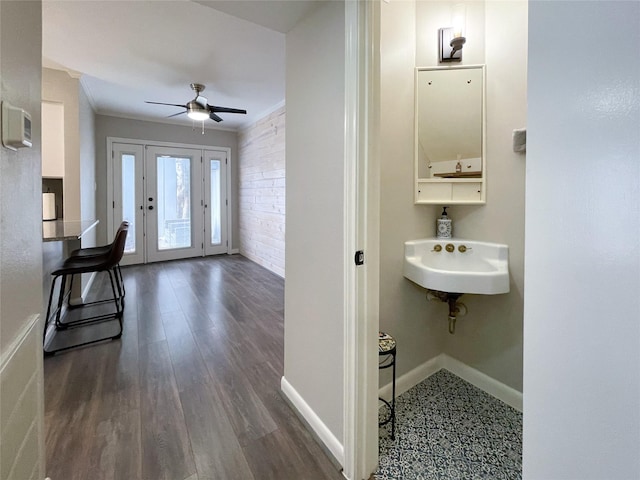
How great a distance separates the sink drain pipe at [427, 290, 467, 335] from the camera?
1.79 meters

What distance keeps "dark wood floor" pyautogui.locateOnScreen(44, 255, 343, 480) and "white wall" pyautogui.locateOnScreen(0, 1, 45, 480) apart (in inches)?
18.3

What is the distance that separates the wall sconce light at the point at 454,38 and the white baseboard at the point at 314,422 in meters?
2.09

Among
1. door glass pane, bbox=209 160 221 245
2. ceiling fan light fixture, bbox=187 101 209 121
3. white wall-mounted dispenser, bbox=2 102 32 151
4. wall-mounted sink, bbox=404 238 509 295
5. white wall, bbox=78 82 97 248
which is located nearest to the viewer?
white wall-mounted dispenser, bbox=2 102 32 151

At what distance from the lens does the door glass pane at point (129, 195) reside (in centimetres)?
496

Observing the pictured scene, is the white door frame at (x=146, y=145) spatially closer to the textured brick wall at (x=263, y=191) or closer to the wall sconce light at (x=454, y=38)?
the textured brick wall at (x=263, y=191)

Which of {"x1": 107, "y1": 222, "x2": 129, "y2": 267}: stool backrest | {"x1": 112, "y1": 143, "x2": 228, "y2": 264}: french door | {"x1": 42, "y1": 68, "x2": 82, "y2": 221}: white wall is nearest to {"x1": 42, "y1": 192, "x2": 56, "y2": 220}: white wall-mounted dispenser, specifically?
{"x1": 42, "y1": 68, "x2": 82, "y2": 221}: white wall

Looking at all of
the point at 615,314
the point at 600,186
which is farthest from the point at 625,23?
the point at 615,314

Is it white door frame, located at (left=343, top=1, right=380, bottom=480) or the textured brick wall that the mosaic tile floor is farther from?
the textured brick wall

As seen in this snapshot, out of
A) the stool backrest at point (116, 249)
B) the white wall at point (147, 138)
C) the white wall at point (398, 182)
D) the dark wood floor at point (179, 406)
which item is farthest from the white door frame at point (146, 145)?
the white wall at point (398, 182)

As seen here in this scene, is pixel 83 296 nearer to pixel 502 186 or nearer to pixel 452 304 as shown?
pixel 452 304

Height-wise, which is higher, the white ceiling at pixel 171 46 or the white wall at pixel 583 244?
the white ceiling at pixel 171 46

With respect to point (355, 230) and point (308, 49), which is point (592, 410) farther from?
point (308, 49)

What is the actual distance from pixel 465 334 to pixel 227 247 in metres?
4.99

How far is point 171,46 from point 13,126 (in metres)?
2.66
